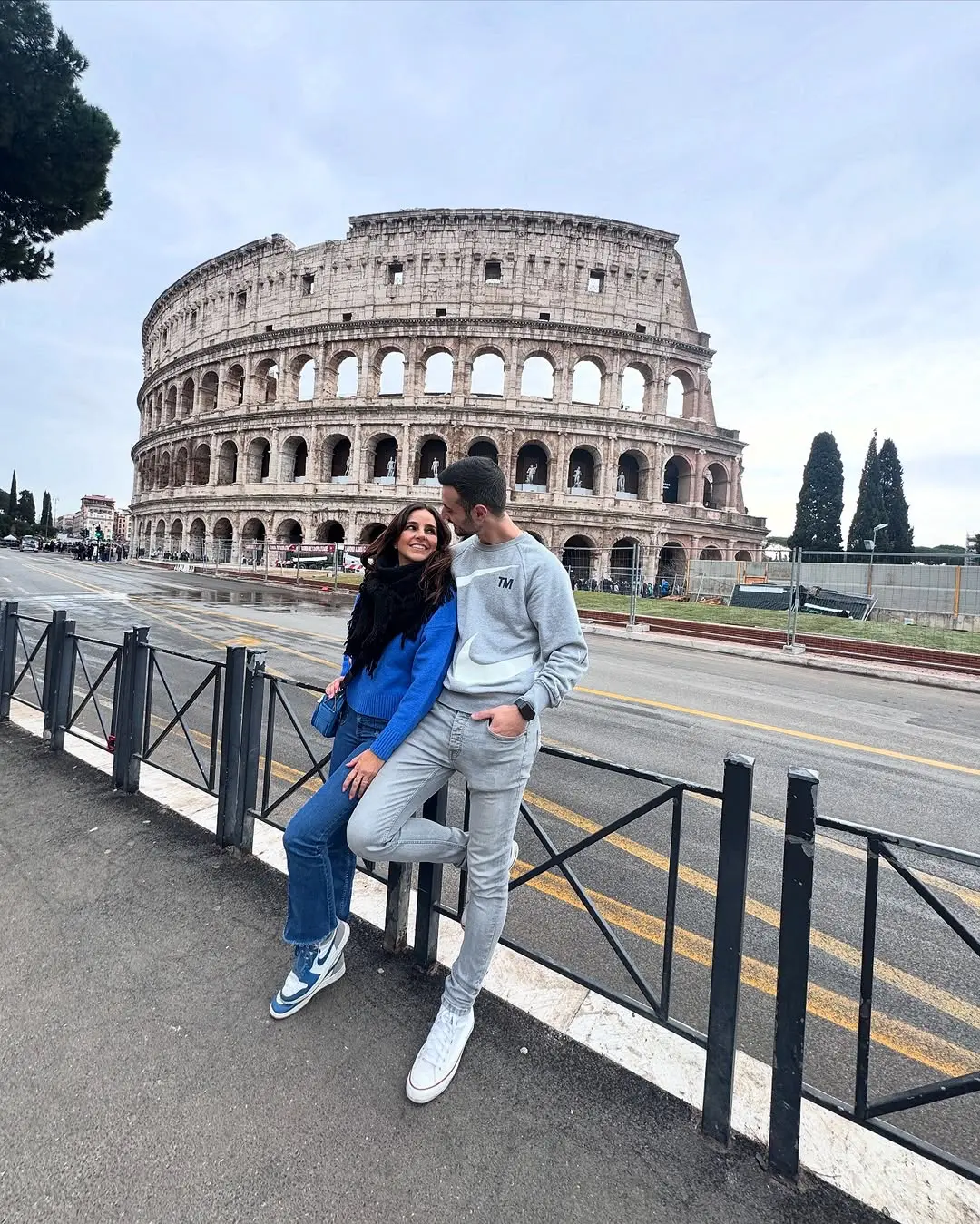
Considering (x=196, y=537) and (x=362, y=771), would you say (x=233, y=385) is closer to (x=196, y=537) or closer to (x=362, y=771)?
(x=196, y=537)

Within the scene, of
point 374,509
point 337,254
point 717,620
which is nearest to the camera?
point 717,620

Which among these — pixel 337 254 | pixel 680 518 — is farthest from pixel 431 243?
pixel 680 518

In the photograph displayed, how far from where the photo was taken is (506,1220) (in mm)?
1541

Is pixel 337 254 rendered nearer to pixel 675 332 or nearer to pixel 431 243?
pixel 431 243

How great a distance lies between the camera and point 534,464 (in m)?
39.8

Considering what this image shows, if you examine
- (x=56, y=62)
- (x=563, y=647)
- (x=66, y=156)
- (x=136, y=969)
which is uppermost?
(x=56, y=62)

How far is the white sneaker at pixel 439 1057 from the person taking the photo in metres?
1.88

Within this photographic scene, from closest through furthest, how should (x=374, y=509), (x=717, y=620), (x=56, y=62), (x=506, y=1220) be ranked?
(x=506, y=1220) → (x=56, y=62) → (x=717, y=620) → (x=374, y=509)

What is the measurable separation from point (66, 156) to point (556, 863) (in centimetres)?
1691

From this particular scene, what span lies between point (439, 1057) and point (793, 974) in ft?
3.86

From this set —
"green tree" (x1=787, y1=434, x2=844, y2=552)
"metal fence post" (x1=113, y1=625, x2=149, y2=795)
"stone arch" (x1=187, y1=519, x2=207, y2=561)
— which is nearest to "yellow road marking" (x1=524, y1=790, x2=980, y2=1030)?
"metal fence post" (x1=113, y1=625, x2=149, y2=795)

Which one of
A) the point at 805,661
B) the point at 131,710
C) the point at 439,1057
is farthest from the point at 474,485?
the point at 805,661

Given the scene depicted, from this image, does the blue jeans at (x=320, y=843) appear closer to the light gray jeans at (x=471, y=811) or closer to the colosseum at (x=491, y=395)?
the light gray jeans at (x=471, y=811)

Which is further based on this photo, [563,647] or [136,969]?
[136,969]
